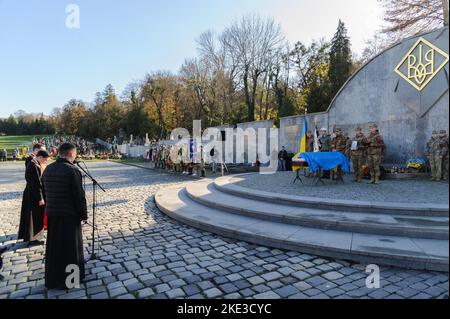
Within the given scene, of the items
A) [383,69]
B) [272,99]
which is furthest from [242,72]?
[383,69]

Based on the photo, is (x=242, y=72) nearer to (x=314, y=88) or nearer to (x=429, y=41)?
(x=314, y=88)

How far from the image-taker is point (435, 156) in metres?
9.62

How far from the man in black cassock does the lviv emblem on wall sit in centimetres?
1222

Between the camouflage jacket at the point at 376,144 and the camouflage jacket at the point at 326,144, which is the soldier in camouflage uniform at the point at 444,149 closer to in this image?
the camouflage jacket at the point at 376,144

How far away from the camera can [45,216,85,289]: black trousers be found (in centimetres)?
366

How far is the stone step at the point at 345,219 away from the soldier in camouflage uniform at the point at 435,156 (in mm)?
A: 5227

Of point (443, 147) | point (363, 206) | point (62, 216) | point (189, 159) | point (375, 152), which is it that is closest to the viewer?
point (62, 216)

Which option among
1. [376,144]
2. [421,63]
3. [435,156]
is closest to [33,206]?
[376,144]

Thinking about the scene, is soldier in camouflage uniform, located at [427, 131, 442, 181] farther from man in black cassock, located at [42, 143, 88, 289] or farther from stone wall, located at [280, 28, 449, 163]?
man in black cassock, located at [42, 143, 88, 289]

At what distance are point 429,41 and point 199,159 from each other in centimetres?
1255

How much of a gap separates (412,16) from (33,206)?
957 inches

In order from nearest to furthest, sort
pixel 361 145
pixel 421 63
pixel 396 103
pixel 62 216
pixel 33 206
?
pixel 62 216
pixel 33 206
pixel 361 145
pixel 421 63
pixel 396 103

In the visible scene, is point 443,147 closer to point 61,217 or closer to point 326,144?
point 326,144

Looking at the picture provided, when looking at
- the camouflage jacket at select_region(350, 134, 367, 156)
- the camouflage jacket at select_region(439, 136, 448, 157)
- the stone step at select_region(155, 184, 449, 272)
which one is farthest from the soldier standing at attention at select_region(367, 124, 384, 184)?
the stone step at select_region(155, 184, 449, 272)
